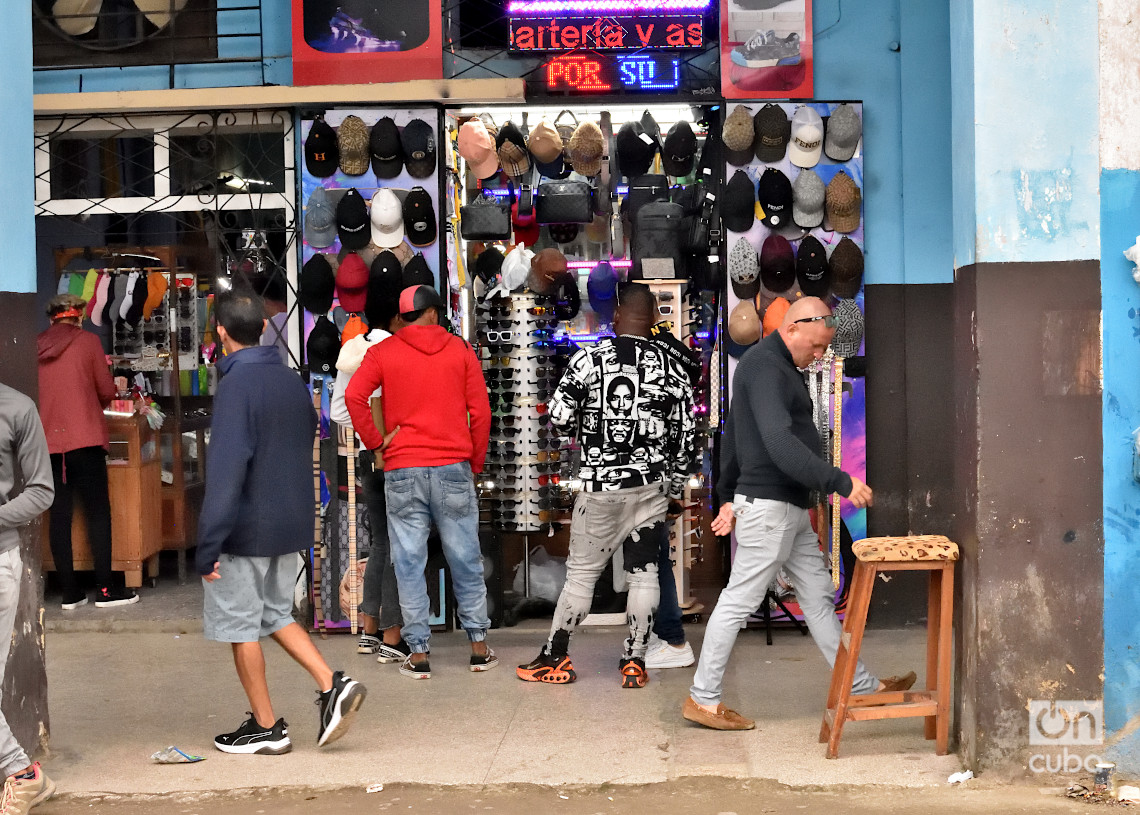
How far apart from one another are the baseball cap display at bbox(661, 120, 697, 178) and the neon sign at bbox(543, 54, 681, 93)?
251 millimetres

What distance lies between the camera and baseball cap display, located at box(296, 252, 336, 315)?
722cm

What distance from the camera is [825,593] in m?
5.36

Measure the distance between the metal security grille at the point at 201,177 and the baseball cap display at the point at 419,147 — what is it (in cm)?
74

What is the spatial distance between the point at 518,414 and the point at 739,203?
171 cm

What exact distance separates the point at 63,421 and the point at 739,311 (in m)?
4.17

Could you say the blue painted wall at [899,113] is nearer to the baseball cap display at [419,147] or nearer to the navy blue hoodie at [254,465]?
the baseball cap display at [419,147]

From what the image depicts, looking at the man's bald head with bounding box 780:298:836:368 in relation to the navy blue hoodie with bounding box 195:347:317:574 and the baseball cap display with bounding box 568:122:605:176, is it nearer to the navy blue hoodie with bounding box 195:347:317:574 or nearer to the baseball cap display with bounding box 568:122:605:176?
the navy blue hoodie with bounding box 195:347:317:574

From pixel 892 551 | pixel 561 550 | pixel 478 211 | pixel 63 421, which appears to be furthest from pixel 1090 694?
pixel 63 421

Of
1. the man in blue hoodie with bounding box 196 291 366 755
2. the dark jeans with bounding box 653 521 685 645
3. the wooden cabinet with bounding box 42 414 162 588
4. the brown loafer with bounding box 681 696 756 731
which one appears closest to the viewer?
the man in blue hoodie with bounding box 196 291 366 755

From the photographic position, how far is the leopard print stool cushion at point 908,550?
4.83 meters

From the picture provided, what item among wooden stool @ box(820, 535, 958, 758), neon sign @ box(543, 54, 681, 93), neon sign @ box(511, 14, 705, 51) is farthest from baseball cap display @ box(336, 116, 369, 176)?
wooden stool @ box(820, 535, 958, 758)

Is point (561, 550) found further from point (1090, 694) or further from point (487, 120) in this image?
point (1090, 694)

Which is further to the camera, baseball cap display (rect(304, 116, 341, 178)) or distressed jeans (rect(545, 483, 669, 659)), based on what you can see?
baseball cap display (rect(304, 116, 341, 178))

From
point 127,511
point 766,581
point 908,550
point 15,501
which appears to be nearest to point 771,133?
point 766,581
